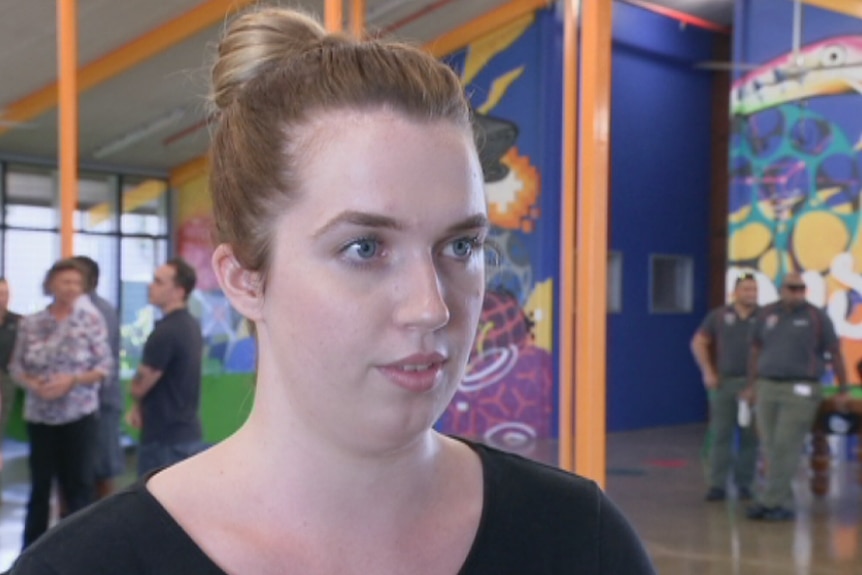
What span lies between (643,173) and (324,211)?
9.80 meters

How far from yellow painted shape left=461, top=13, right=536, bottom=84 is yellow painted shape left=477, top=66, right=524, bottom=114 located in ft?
0.66

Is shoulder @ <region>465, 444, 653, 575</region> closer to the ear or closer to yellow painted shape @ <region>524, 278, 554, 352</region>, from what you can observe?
the ear

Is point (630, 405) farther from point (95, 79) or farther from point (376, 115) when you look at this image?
point (376, 115)

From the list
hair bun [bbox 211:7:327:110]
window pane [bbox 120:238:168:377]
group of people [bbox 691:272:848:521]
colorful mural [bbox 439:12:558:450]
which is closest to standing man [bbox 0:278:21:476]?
group of people [bbox 691:272:848:521]

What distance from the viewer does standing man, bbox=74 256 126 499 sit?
4.86 m

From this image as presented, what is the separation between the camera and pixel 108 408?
17.0 feet

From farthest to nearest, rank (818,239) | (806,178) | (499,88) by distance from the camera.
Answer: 1. (499,88)
2. (806,178)
3. (818,239)

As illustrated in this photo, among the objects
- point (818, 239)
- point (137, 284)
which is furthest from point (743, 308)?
point (137, 284)

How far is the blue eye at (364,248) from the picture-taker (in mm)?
808

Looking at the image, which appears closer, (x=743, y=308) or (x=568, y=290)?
(x=568, y=290)

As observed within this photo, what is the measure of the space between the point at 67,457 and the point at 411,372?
12.7ft

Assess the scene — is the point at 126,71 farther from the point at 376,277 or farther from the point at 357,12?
the point at 376,277

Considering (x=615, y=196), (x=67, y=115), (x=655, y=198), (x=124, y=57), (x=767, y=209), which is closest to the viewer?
(x=67, y=115)

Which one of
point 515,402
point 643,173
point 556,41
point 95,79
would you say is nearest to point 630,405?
point 515,402
